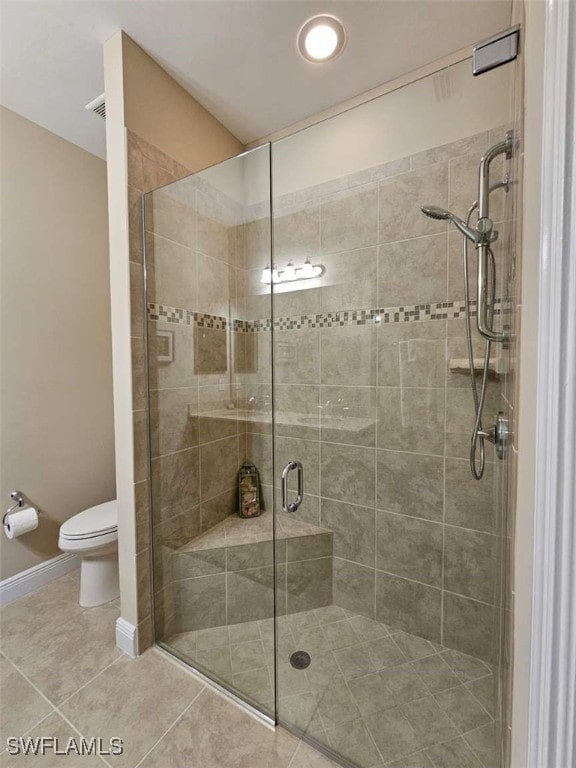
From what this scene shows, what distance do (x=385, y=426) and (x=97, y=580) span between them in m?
1.77

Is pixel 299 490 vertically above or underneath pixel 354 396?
underneath

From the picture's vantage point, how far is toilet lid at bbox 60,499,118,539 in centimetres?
171

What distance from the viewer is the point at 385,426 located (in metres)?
1.55

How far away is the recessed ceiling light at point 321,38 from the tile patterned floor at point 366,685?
246 cm

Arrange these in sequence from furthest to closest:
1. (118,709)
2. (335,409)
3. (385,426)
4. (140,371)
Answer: (335,409), (385,426), (140,371), (118,709)

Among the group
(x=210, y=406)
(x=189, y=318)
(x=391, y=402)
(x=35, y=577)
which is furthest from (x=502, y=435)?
(x=35, y=577)

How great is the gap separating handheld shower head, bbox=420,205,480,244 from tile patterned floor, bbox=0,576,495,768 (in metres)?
1.59

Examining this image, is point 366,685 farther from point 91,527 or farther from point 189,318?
point 189,318

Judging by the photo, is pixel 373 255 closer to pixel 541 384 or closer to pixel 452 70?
pixel 452 70

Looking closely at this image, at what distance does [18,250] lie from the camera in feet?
5.99

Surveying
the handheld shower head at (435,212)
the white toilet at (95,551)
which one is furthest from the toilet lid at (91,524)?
the handheld shower head at (435,212)

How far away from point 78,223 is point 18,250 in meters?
0.43

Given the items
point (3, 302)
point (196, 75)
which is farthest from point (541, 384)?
point (3, 302)

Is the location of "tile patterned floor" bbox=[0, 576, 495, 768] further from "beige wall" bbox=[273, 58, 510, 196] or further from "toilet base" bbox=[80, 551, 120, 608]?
"beige wall" bbox=[273, 58, 510, 196]
